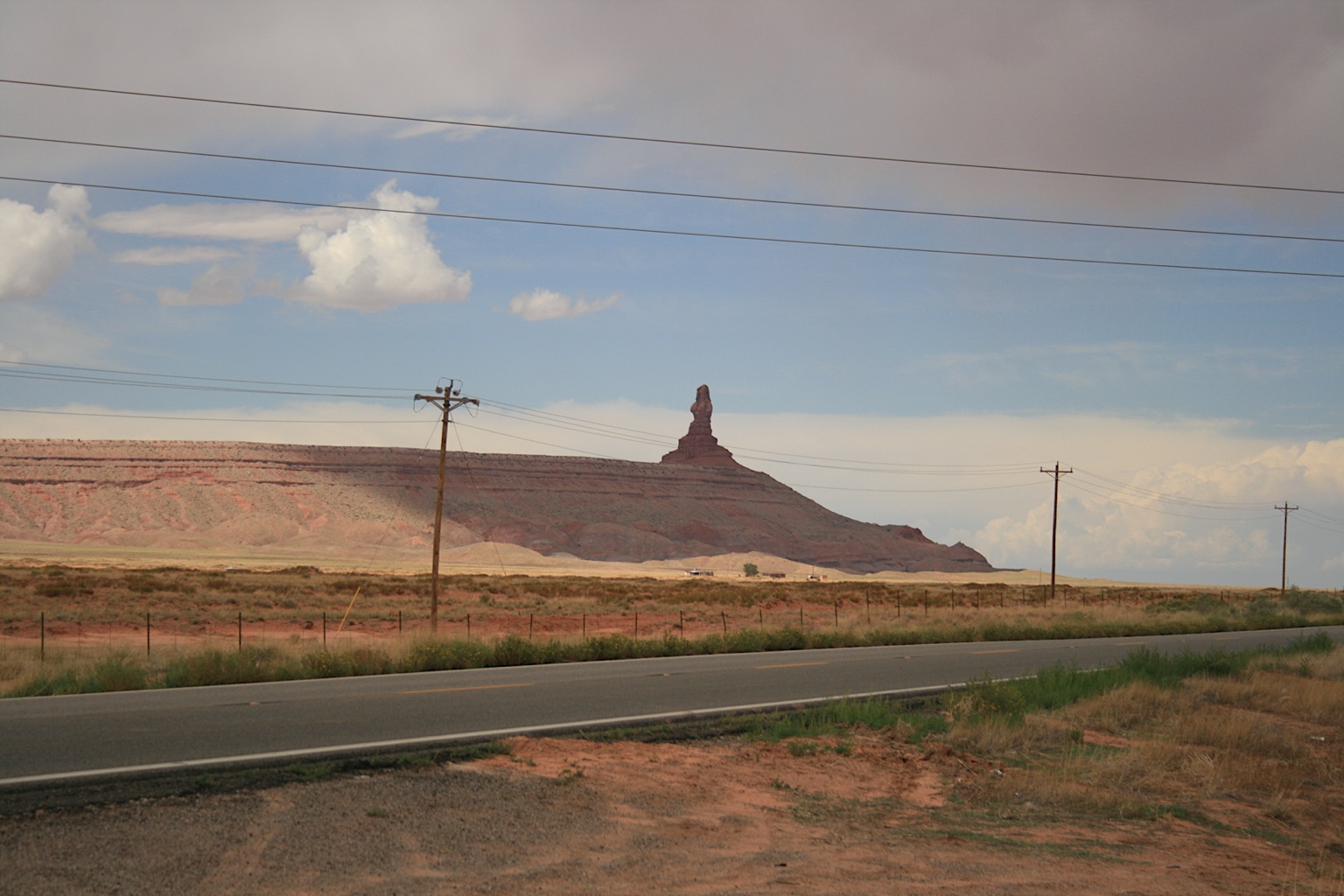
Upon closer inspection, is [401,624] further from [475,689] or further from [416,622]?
[475,689]

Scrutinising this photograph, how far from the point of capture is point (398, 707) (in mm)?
13672

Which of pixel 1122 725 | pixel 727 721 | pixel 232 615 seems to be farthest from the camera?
pixel 232 615

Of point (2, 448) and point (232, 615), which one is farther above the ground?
point (2, 448)

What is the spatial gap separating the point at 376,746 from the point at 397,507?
124 metres

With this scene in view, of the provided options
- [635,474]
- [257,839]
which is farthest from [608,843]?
[635,474]

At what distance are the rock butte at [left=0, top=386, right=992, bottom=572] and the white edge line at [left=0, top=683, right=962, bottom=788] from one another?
103179 millimetres

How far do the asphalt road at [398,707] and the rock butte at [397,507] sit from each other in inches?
3869

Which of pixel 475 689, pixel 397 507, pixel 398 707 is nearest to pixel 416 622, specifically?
pixel 475 689

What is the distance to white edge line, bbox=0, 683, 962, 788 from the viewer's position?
29.9 ft

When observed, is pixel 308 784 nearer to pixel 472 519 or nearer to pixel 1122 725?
pixel 1122 725

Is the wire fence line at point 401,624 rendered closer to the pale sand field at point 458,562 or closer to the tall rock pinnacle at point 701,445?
A: the pale sand field at point 458,562

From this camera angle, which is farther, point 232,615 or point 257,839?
point 232,615

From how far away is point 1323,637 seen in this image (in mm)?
29297

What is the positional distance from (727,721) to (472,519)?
119267 millimetres
